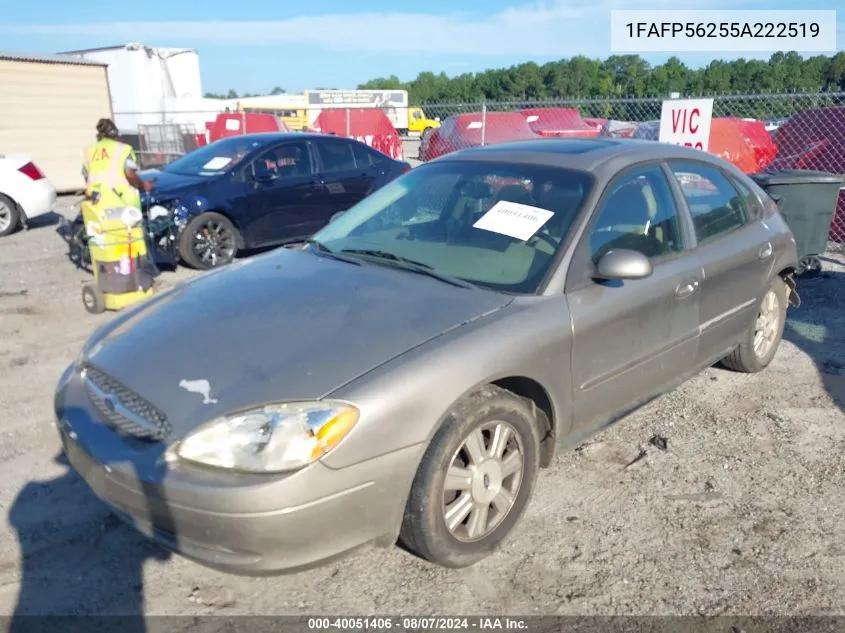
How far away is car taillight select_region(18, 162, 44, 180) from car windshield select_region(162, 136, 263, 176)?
3.48 meters

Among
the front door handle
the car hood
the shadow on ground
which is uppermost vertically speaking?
the car hood

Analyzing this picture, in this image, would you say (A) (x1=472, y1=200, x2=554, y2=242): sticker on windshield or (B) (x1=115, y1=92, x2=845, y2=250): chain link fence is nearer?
(A) (x1=472, y1=200, x2=554, y2=242): sticker on windshield

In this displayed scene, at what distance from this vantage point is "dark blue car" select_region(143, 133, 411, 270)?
7.70m

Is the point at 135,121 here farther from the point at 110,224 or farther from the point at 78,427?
the point at 78,427

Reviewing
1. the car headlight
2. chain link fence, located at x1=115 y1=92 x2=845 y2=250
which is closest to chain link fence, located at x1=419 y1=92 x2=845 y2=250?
chain link fence, located at x1=115 y1=92 x2=845 y2=250

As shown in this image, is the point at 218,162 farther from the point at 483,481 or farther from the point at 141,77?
the point at 141,77

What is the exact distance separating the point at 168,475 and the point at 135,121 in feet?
87.1

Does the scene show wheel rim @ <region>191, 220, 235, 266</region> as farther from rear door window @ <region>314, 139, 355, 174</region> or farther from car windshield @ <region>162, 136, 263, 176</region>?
rear door window @ <region>314, 139, 355, 174</region>

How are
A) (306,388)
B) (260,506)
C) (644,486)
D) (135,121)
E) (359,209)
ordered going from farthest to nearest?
(135,121) → (359,209) → (644,486) → (306,388) → (260,506)

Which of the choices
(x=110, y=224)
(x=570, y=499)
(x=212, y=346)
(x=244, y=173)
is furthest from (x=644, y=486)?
(x=244, y=173)

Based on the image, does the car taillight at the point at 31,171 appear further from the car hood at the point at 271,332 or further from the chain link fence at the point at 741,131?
the car hood at the point at 271,332

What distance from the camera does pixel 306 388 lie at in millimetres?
2447

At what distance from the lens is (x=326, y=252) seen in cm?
371

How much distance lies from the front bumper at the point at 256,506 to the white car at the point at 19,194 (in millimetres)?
9704
